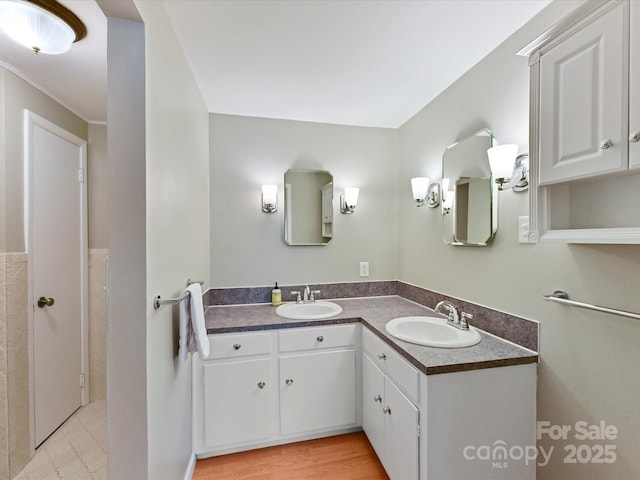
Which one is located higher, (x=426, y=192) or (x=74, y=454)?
(x=426, y=192)

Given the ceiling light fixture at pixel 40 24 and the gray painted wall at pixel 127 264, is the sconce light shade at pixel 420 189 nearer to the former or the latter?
the gray painted wall at pixel 127 264

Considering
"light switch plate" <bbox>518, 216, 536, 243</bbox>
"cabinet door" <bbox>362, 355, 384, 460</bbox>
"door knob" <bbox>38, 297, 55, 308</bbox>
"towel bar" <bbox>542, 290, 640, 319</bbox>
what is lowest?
"cabinet door" <bbox>362, 355, 384, 460</bbox>

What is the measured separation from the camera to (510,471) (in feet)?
4.23

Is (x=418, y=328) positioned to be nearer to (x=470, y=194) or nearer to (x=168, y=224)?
(x=470, y=194)

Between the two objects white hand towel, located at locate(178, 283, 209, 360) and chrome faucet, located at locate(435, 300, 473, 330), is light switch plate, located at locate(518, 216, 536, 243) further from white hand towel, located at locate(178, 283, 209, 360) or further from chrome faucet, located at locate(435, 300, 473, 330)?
white hand towel, located at locate(178, 283, 209, 360)

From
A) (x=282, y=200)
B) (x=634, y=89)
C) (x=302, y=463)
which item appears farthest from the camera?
(x=282, y=200)

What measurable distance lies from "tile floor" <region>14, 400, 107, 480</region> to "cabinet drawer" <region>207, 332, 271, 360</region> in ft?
2.78

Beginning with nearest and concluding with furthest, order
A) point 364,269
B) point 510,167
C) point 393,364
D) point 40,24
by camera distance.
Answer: point 40,24
point 510,167
point 393,364
point 364,269

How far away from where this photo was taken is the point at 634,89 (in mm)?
810

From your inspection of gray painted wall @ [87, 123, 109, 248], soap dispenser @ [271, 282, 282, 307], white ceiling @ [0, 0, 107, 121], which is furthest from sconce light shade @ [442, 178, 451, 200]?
gray painted wall @ [87, 123, 109, 248]

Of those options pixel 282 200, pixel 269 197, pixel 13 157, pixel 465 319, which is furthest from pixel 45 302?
pixel 465 319

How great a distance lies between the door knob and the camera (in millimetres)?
1818

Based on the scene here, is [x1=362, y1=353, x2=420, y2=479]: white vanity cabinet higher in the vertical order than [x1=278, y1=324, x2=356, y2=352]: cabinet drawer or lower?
lower

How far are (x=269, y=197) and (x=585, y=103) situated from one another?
1881 mm
